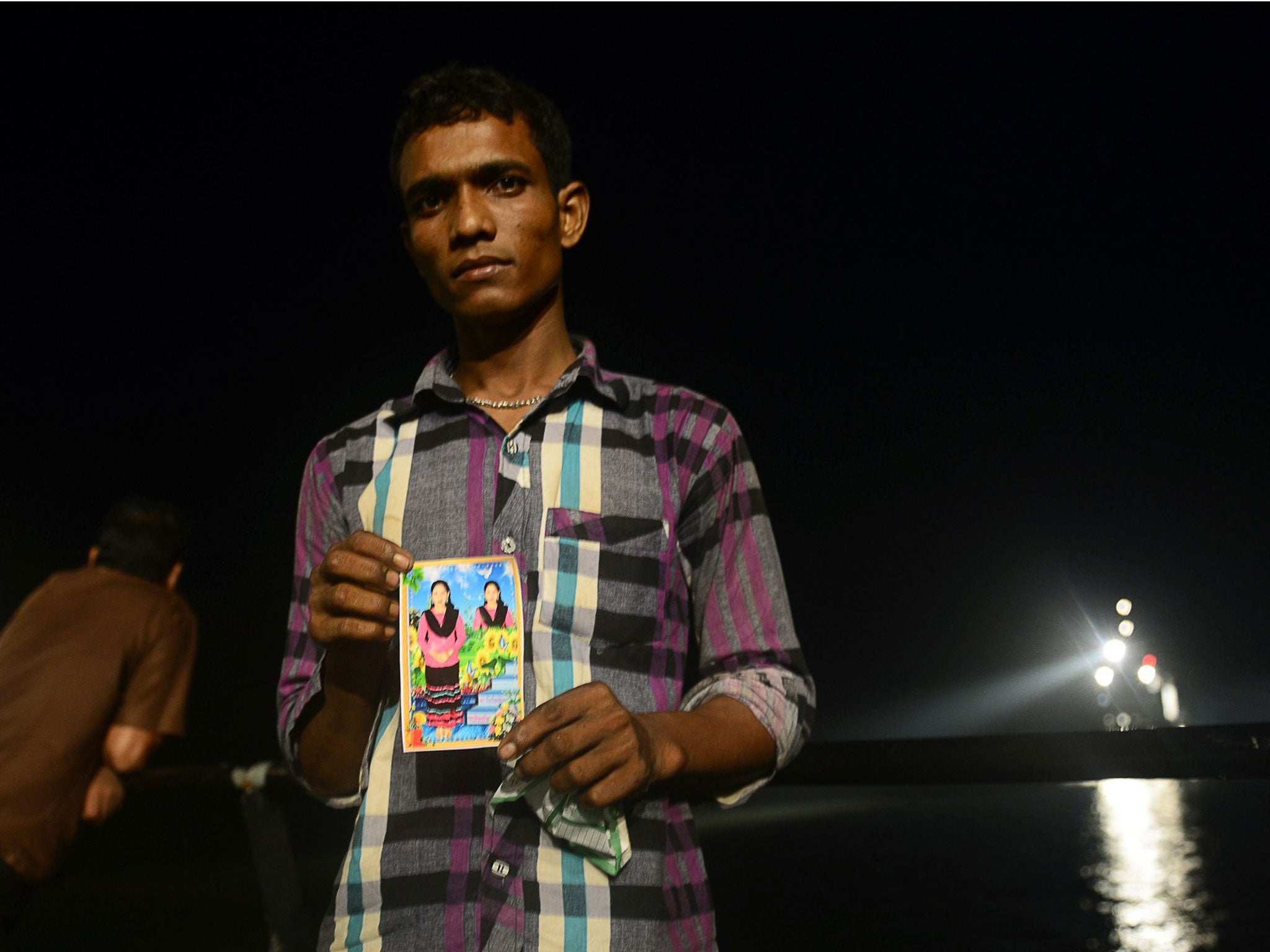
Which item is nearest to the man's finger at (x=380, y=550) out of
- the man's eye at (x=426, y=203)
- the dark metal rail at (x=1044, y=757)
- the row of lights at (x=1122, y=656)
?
the man's eye at (x=426, y=203)

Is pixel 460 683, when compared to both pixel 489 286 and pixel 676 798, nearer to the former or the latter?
pixel 676 798

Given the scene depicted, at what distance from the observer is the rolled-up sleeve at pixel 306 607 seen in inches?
46.4

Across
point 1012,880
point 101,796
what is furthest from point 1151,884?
point 101,796

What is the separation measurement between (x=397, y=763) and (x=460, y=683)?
0.17 metres

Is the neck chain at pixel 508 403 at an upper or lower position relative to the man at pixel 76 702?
upper

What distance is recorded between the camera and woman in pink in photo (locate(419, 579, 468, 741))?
40.0 inches

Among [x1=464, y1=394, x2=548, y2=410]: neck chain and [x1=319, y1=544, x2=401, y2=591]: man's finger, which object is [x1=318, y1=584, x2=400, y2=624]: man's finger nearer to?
[x1=319, y1=544, x2=401, y2=591]: man's finger

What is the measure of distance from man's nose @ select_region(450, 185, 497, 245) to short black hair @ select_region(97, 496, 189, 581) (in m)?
2.46

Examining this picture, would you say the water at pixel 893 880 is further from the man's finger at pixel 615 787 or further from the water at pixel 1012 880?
the man's finger at pixel 615 787

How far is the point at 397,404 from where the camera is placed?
1324mm

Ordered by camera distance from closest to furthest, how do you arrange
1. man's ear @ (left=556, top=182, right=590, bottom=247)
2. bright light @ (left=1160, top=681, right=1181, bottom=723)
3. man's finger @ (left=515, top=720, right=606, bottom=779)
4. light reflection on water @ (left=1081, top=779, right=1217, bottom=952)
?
1. man's finger @ (left=515, top=720, right=606, bottom=779)
2. man's ear @ (left=556, top=182, right=590, bottom=247)
3. light reflection on water @ (left=1081, top=779, right=1217, bottom=952)
4. bright light @ (left=1160, top=681, right=1181, bottom=723)

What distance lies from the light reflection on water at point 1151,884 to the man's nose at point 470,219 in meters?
1.10

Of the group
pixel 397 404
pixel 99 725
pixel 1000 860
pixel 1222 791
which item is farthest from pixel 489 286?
pixel 1222 791

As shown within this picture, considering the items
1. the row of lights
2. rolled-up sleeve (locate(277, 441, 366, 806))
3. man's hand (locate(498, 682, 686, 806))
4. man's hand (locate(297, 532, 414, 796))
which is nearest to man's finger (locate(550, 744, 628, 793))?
man's hand (locate(498, 682, 686, 806))
